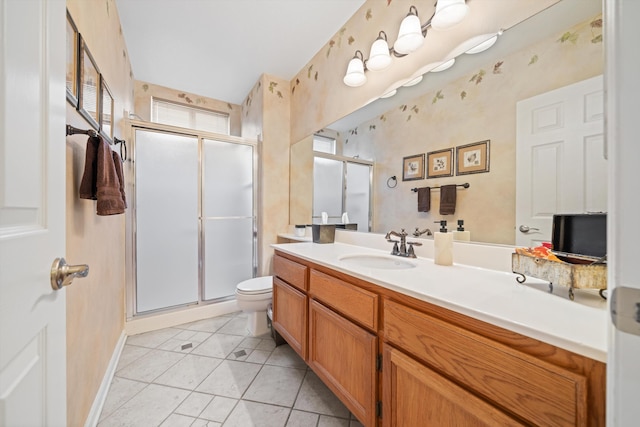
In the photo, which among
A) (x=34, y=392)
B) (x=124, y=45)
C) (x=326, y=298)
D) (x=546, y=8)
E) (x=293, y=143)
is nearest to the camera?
(x=34, y=392)

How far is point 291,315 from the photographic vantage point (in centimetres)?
161

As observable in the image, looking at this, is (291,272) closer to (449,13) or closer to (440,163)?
(440,163)

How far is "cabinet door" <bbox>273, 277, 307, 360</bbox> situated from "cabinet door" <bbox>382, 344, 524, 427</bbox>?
634mm

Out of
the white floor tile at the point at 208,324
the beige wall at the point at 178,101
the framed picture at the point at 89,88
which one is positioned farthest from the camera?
the beige wall at the point at 178,101

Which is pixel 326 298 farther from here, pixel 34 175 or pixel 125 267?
pixel 125 267

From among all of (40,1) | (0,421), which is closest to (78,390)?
(0,421)

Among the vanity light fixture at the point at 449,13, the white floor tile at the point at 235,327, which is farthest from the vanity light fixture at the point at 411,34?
the white floor tile at the point at 235,327

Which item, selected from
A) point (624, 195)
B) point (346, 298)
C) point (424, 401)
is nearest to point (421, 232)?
point (346, 298)

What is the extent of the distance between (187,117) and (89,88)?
7.69ft

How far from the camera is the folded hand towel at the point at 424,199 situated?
138cm

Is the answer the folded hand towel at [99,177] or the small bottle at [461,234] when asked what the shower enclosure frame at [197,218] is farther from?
the small bottle at [461,234]

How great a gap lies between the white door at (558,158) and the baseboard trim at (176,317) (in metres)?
2.63

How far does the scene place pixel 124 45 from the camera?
2.16 m

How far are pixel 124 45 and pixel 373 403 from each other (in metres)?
3.26
